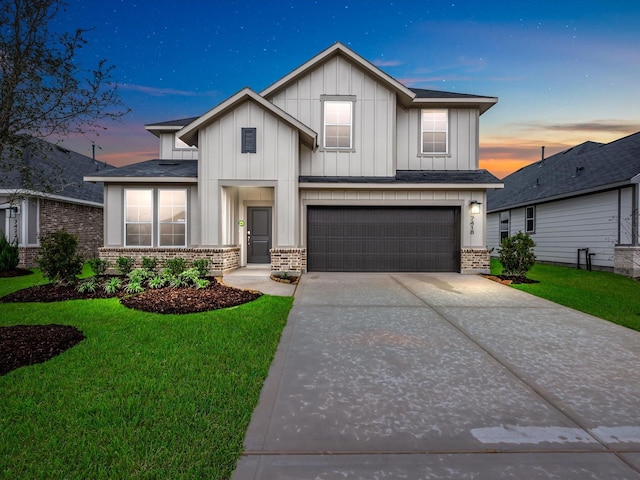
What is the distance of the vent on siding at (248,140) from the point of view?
11.3 metres

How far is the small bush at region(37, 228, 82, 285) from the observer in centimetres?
869

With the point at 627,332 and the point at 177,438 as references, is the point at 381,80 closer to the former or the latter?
the point at 627,332

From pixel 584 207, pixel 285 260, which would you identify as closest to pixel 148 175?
pixel 285 260

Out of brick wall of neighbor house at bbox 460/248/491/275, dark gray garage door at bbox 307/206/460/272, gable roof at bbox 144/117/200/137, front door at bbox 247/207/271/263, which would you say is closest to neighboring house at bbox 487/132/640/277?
Result: brick wall of neighbor house at bbox 460/248/491/275

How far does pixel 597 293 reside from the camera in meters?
8.88

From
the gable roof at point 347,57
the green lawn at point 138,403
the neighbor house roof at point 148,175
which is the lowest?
the green lawn at point 138,403

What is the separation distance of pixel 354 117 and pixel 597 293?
9.25 m

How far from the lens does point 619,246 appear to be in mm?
12859

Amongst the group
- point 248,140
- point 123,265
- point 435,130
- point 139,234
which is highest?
point 435,130

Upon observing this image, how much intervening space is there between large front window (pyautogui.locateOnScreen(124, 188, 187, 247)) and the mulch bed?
10.4 ft

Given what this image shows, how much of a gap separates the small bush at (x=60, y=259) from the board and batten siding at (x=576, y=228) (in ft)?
61.1

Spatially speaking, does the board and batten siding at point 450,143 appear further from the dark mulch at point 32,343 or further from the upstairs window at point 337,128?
the dark mulch at point 32,343

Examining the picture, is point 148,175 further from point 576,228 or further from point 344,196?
point 576,228

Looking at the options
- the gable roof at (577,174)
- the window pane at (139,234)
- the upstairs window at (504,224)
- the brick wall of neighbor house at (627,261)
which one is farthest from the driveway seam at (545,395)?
the upstairs window at (504,224)
